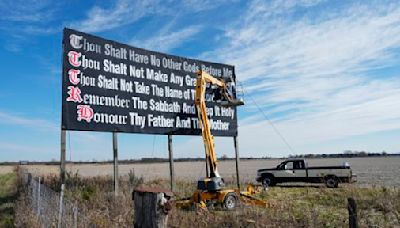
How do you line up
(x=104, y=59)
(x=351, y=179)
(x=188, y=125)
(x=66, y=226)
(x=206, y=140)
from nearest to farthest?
1. (x=66, y=226)
2. (x=104, y=59)
3. (x=206, y=140)
4. (x=188, y=125)
5. (x=351, y=179)

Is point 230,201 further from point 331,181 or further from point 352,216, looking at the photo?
point 331,181

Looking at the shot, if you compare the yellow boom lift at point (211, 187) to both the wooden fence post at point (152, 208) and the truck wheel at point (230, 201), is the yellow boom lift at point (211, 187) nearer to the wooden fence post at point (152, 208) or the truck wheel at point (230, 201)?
the truck wheel at point (230, 201)

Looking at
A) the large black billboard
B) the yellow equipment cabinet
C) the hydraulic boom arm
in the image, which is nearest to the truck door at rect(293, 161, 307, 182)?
the large black billboard

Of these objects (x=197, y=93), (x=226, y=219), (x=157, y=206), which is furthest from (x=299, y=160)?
(x=157, y=206)

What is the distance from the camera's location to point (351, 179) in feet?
76.5

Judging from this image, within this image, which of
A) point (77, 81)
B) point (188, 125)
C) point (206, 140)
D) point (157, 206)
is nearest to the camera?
point (157, 206)

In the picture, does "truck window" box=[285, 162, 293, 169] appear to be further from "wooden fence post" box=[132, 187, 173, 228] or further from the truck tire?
"wooden fence post" box=[132, 187, 173, 228]

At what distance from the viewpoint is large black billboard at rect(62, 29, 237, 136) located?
39.1ft

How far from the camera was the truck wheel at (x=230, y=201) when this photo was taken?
41.1ft

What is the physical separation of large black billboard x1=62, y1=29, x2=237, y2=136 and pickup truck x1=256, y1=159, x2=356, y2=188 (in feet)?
30.2

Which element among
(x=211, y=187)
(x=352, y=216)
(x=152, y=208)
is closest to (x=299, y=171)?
(x=211, y=187)

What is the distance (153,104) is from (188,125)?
1947 mm

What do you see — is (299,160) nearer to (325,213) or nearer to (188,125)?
(188,125)

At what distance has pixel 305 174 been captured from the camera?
80.1 feet
